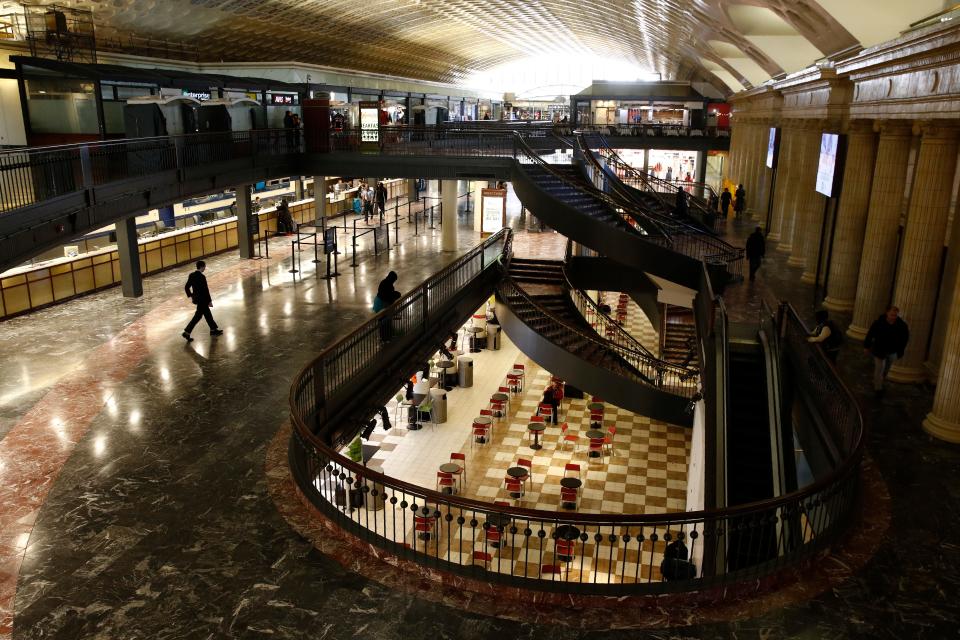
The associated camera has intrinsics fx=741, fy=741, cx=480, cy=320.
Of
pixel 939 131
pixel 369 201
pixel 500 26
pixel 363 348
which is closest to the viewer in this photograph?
pixel 939 131

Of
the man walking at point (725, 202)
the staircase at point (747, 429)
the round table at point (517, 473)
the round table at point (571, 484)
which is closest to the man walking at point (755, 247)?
the staircase at point (747, 429)

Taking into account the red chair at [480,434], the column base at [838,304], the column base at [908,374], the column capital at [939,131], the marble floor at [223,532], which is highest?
the column capital at [939,131]

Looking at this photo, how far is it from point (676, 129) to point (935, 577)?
38.9 metres

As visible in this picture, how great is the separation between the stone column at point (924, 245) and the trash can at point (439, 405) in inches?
466

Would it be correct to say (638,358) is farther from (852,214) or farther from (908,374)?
(908,374)

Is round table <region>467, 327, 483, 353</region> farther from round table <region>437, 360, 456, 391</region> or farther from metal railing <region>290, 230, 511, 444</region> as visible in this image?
metal railing <region>290, 230, 511, 444</region>

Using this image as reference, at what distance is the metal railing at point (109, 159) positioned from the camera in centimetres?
1194

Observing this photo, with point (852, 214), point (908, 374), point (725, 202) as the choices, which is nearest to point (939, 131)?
point (908, 374)

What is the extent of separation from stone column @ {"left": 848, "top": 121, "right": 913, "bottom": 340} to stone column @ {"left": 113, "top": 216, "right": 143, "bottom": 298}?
15.5 m

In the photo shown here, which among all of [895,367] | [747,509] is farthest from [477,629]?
[895,367]

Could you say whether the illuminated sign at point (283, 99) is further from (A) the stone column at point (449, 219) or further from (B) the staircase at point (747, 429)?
(B) the staircase at point (747, 429)

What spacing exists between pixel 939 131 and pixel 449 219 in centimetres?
1664

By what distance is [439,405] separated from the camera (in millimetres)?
20766

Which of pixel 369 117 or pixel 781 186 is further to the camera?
pixel 369 117
